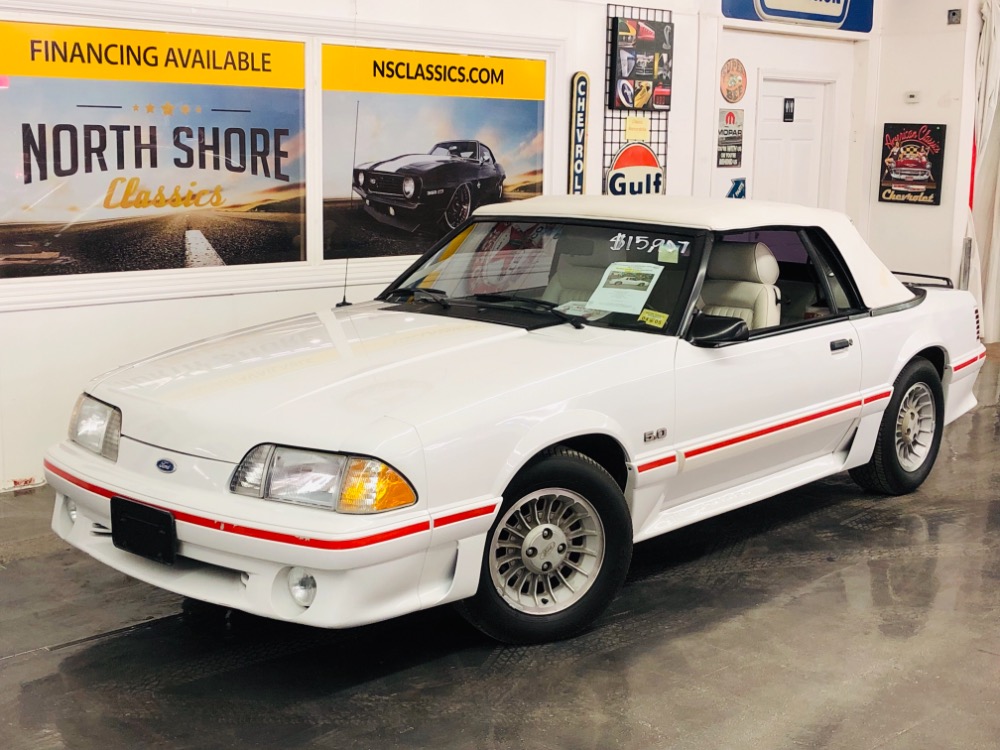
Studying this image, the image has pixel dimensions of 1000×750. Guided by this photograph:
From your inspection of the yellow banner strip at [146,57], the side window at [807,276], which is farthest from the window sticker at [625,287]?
the yellow banner strip at [146,57]

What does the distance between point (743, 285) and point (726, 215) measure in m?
0.32

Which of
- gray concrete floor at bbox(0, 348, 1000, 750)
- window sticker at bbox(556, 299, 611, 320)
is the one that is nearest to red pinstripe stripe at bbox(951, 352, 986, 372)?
gray concrete floor at bbox(0, 348, 1000, 750)

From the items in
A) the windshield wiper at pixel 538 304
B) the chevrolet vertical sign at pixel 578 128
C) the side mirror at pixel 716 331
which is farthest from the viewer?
the chevrolet vertical sign at pixel 578 128

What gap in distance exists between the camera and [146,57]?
6.51m

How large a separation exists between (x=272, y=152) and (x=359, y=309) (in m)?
2.13

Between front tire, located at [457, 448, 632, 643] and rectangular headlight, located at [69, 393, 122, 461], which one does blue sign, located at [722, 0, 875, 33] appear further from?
rectangular headlight, located at [69, 393, 122, 461]

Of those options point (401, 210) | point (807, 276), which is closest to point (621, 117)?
point (401, 210)

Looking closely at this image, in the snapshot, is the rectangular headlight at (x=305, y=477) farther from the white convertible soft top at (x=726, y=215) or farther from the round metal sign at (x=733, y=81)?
the round metal sign at (x=733, y=81)

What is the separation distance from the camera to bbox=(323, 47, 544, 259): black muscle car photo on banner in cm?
744

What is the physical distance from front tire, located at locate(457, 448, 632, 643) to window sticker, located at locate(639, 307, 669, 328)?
712 mm

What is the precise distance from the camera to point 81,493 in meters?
4.12

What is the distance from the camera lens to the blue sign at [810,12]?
971 centimetres

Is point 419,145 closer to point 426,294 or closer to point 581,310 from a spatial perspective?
point 426,294

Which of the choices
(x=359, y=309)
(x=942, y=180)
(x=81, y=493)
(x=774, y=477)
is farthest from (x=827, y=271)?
(x=942, y=180)
